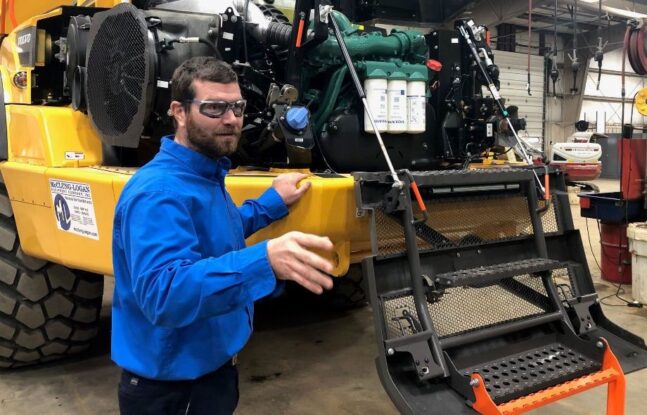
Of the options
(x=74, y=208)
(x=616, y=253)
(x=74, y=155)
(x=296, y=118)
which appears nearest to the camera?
(x=296, y=118)

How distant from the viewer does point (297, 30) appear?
248 centimetres

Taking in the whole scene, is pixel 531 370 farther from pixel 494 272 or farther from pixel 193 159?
pixel 193 159

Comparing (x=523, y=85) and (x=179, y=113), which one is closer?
(x=179, y=113)

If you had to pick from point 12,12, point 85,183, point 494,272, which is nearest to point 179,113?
point 85,183

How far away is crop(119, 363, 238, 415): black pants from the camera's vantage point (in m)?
1.75

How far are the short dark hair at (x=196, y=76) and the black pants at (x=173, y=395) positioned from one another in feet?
2.77

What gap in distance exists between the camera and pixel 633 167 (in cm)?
505

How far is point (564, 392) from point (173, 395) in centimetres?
125

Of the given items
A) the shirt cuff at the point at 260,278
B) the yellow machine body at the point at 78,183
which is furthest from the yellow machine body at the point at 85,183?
the shirt cuff at the point at 260,278

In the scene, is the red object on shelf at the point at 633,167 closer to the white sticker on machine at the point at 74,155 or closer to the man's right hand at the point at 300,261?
the white sticker on machine at the point at 74,155

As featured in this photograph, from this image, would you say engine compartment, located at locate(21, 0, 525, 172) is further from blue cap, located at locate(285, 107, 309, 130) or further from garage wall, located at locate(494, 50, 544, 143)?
garage wall, located at locate(494, 50, 544, 143)

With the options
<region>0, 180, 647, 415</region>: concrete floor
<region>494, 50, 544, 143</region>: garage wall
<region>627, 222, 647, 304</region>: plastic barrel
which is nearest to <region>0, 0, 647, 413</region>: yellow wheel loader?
<region>0, 180, 647, 415</region>: concrete floor

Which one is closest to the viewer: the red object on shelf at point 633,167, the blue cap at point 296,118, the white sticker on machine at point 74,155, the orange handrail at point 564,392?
the orange handrail at point 564,392

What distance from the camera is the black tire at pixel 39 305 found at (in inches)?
116
